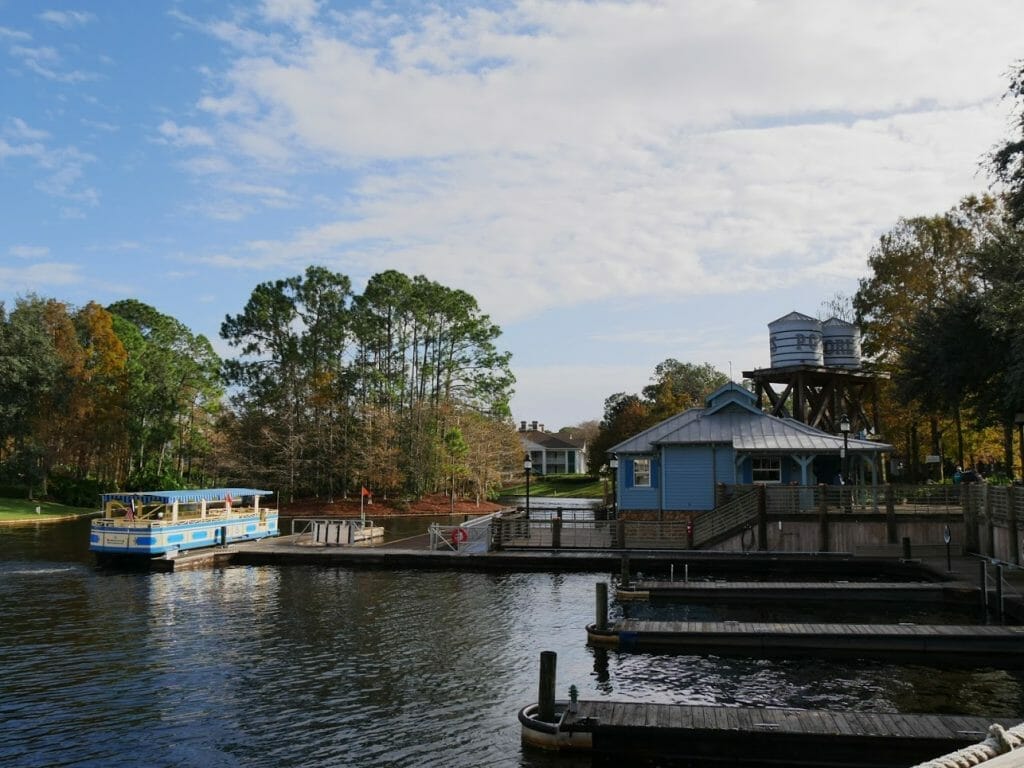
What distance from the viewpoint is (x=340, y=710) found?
600 inches

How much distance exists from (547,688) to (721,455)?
1043 inches

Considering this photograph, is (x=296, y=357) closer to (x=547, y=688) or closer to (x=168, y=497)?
(x=168, y=497)

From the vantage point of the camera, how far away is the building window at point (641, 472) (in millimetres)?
39938

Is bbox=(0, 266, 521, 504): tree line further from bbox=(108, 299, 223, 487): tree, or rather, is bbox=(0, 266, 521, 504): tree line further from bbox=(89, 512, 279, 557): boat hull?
bbox=(89, 512, 279, 557): boat hull

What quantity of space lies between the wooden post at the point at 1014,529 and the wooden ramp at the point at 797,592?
9.24ft

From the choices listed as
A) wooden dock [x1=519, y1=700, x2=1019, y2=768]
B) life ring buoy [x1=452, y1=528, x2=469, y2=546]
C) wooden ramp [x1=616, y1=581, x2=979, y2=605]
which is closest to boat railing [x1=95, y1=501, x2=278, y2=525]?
life ring buoy [x1=452, y1=528, x2=469, y2=546]

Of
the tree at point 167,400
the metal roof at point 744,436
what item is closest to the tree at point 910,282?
the metal roof at point 744,436

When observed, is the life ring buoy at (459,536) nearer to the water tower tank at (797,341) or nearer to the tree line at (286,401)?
the water tower tank at (797,341)

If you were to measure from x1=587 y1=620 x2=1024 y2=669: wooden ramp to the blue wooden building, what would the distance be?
17.6 metres

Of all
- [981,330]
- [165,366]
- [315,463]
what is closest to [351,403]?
[315,463]

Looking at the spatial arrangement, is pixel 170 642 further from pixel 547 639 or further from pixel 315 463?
pixel 315 463

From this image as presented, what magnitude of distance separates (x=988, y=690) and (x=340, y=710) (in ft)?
41.9

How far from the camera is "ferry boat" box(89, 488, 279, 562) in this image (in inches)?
1344

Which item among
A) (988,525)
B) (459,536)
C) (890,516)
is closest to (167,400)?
(459,536)
